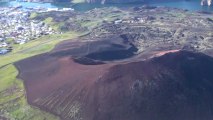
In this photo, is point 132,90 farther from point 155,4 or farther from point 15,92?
point 155,4

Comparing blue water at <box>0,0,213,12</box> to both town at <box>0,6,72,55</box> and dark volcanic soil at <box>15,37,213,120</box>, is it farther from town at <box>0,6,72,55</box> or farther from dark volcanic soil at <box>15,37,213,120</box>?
dark volcanic soil at <box>15,37,213,120</box>

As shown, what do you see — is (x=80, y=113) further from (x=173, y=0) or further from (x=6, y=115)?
(x=173, y=0)

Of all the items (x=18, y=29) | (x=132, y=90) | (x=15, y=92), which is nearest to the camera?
(x=132, y=90)

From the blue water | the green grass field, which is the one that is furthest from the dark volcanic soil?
the blue water

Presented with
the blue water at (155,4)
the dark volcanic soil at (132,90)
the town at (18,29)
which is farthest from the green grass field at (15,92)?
the blue water at (155,4)

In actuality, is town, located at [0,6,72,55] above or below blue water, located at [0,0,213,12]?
below

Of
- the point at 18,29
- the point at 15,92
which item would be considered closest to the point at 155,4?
the point at 18,29
